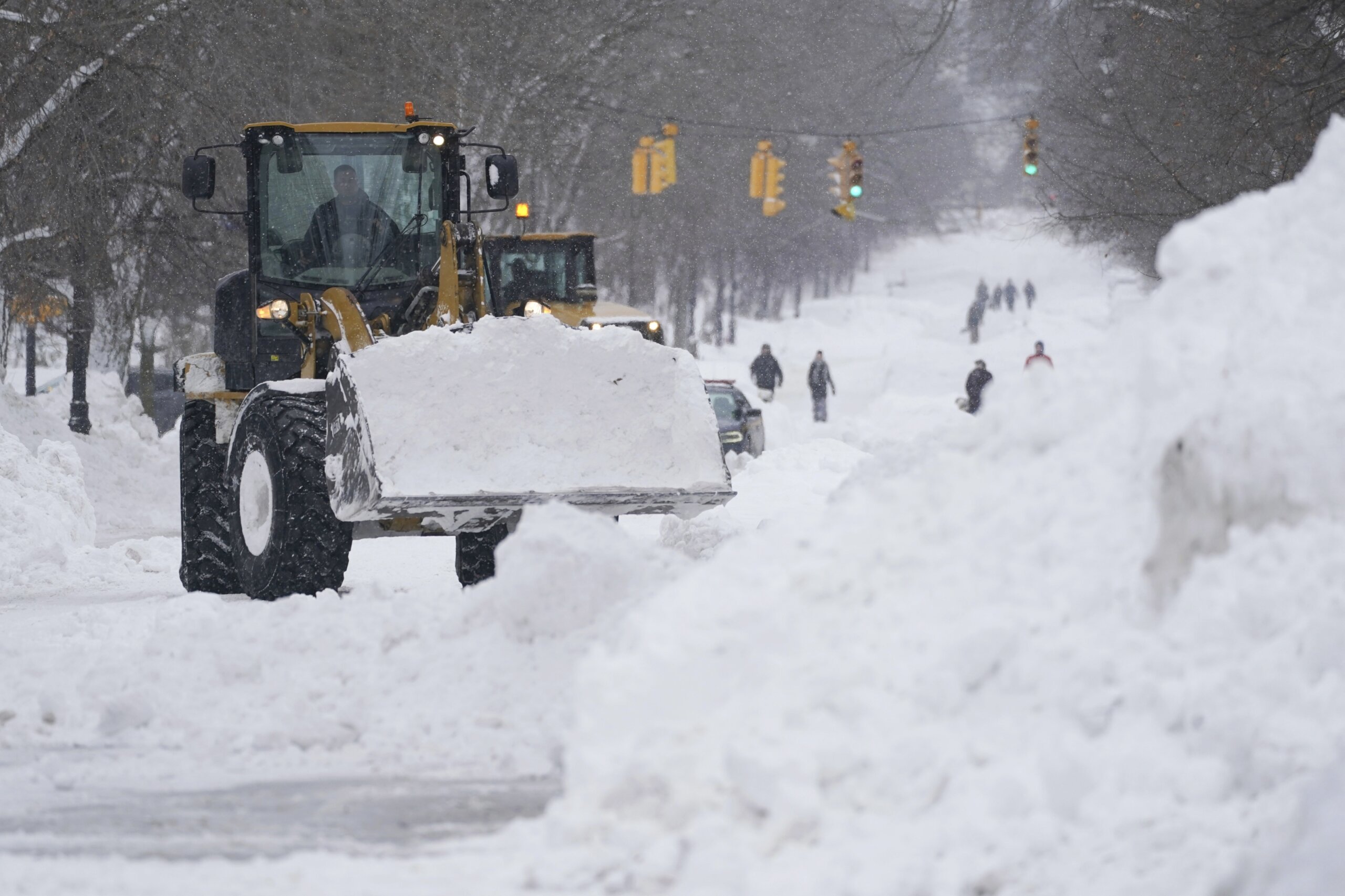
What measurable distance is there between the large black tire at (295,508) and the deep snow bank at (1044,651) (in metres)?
4.41

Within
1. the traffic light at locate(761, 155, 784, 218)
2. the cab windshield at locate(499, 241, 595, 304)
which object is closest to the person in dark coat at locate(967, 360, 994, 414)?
the traffic light at locate(761, 155, 784, 218)

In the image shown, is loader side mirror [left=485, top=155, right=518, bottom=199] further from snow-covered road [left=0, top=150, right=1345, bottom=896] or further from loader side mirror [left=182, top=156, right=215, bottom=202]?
snow-covered road [left=0, top=150, right=1345, bottom=896]

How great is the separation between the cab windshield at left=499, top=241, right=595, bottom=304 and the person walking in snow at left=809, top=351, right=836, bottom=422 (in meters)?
13.5

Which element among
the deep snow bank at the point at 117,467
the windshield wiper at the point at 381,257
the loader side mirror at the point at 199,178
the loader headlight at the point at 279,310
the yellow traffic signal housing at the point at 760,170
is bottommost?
the deep snow bank at the point at 117,467

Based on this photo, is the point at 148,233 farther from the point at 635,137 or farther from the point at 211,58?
the point at 635,137

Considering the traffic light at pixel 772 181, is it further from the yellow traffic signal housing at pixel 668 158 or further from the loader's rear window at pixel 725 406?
the loader's rear window at pixel 725 406

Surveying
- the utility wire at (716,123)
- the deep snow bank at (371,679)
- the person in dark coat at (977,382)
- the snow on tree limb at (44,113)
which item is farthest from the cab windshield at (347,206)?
the utility wire at (716,123)

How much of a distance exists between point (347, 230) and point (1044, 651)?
275 inches

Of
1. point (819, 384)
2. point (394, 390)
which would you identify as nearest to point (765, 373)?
point (819, 384)

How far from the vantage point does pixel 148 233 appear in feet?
68.1

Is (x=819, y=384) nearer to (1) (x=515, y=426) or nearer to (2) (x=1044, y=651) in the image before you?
(1) (x=515, y=426)

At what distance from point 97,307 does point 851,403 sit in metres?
26.4

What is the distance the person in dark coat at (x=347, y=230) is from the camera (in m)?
10.6

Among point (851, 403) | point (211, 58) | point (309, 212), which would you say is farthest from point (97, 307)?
point (851, 403)
